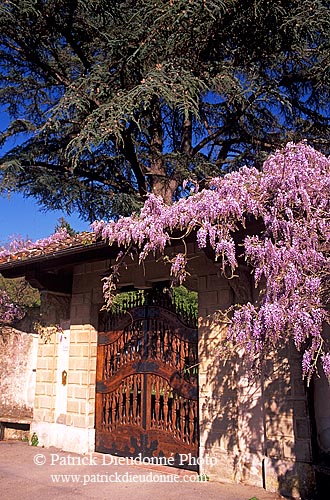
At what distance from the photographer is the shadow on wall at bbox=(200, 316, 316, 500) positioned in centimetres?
502

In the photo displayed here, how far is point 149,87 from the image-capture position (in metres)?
6.89

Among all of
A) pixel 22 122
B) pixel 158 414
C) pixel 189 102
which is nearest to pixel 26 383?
pixel 158 414

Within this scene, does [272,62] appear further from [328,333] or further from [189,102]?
[328,333]

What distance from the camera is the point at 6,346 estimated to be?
918 centimetres

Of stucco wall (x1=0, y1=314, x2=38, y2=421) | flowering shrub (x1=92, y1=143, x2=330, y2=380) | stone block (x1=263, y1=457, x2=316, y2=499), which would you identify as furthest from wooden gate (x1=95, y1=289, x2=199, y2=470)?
stucco wall (x1=0, y1=314, x2=38, y2=421)

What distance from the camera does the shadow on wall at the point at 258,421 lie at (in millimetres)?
5016

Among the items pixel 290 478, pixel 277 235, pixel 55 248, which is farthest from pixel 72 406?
pixel 277 235

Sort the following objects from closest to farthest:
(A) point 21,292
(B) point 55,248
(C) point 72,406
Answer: (B) point 55,248, (C) point 72,406, (A) point 21,292

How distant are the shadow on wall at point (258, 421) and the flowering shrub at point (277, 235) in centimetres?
50

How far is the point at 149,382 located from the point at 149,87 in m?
4.13

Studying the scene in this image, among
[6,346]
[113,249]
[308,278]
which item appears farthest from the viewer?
[6,346]

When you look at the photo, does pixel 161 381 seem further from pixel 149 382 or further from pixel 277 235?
pixel 277 235

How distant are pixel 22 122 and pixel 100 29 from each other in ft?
7.54

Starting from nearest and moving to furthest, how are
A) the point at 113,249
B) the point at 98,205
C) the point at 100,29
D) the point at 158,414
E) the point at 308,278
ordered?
the point at 308,278
the point at 113,249
the point at 158,414
the point at 100,29
the point at 98,205
